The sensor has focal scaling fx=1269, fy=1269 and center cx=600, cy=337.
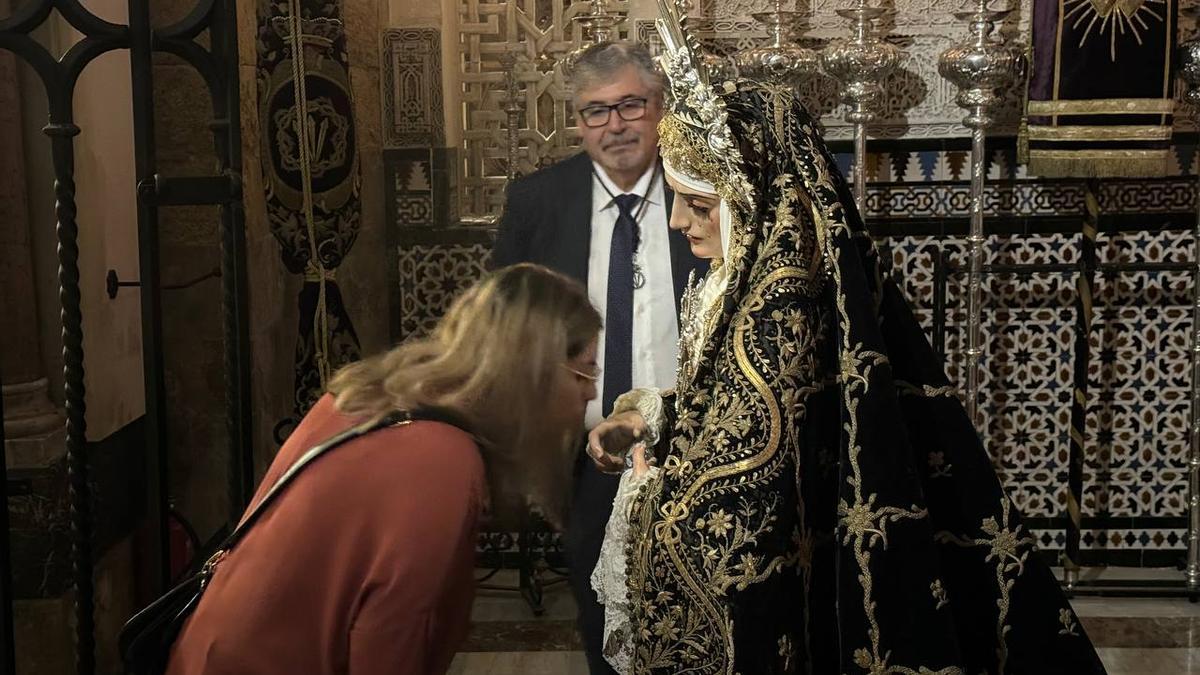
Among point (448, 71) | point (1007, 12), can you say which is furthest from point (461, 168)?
point (1007, 12)

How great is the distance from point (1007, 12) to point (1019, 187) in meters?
0.46

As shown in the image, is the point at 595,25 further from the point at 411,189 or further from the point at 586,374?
the point at 586,374

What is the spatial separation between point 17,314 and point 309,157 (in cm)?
57

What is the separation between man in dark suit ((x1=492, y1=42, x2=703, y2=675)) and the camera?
1.89 metres

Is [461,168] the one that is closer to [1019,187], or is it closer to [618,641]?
[618,641]

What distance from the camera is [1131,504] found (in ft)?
11.1

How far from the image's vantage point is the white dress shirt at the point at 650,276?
1.90 metres

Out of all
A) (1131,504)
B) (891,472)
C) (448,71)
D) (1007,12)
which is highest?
(1007,12)

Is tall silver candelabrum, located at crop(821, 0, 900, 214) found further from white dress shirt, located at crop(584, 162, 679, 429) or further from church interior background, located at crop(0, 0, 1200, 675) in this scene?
white dress shirt, located at crop(584, 162, 679, 429)

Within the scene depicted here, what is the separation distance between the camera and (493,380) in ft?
4.36

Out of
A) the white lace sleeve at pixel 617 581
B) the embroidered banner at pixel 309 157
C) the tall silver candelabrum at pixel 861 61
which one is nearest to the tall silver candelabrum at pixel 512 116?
the embroidered banner at pixel 309 157

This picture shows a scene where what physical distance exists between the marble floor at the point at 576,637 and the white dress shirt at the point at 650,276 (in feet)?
1.19

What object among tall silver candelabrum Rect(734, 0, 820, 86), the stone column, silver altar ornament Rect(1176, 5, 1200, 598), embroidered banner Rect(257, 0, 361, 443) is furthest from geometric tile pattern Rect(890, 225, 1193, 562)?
the stone column

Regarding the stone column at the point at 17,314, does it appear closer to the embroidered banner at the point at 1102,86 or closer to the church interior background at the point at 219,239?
the church interior background at the point at 219,239
